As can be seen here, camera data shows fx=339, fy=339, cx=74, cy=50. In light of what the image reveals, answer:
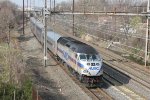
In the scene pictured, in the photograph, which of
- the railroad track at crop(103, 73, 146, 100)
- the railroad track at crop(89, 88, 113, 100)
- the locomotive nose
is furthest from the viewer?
the locomotive nose

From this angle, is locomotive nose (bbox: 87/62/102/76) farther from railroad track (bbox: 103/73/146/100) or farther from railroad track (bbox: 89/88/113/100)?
railroad track (bbox: 103/73/146/100)

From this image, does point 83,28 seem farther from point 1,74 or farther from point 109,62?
point 1,74

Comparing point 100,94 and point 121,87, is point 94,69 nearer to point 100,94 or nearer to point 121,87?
point 100,94

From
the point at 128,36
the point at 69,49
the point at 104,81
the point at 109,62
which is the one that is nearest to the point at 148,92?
the point at 104,81

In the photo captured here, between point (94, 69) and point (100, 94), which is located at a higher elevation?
point (94, 69)

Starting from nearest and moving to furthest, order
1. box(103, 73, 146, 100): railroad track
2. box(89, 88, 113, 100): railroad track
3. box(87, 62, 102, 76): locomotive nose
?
box(89, 88, 113, 100): railroad track < box(103, 73, 146, 100): railroad track < box(87, 62, 102, 76): locomotive nose

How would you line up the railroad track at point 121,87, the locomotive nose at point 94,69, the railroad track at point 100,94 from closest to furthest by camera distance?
the railroad track at point 100,94 → the railroad track at point 121,87 → the locomotive nose at point 94,69

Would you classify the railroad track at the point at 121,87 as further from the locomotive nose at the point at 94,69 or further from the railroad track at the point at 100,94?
the locomotive nose at the point at 94,69

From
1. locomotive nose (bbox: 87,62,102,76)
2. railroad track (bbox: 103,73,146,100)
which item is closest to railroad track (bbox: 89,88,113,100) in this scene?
locomotive nose (bbox: 87,62,102,76)

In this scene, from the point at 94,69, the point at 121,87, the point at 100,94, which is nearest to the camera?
the point at 100,94

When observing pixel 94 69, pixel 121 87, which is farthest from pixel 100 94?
pixel 121 87

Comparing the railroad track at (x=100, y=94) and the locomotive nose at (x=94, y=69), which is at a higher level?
the locomotive nose at (x=94, y=69)

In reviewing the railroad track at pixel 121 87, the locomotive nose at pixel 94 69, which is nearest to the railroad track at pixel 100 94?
the locomotive nose at pixel 94 69

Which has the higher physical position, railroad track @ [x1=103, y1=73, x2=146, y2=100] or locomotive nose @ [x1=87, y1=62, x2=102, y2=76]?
locomotive nose @ [x1=87, y1=62, x2=102, y2=76]
